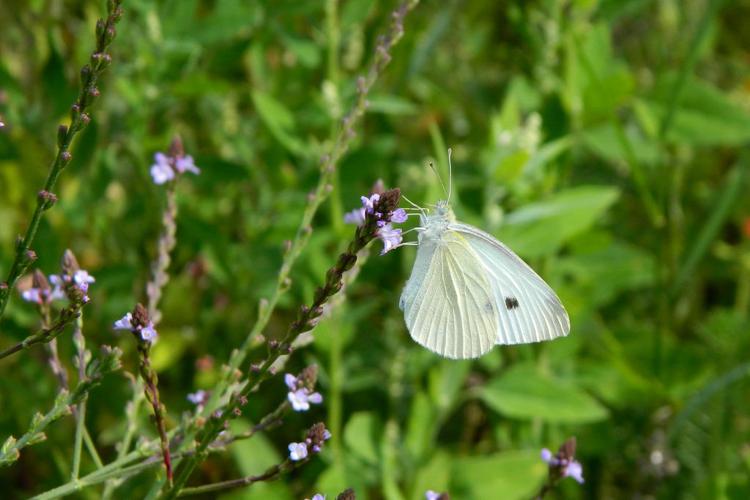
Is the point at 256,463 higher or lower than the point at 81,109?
lower

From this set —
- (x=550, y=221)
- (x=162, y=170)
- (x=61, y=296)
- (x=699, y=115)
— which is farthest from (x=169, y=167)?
(x=699, y=115)

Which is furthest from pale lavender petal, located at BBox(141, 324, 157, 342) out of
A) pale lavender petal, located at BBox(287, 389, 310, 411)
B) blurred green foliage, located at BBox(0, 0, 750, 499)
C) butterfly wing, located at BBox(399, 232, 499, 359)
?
blurred green foliage, located at BBox(0, 0, 750, 499)

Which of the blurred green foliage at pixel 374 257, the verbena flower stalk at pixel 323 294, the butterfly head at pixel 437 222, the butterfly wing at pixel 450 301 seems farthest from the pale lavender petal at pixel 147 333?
the blurred green foliage at pixel 374 257

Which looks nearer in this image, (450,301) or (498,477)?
(450,301)

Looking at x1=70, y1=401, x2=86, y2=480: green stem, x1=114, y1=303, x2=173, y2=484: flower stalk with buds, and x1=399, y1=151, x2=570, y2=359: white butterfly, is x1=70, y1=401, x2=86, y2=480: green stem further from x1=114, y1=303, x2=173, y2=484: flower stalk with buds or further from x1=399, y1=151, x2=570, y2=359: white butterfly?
x1=399, y1=151, x2=570, y2=359: white butterfly

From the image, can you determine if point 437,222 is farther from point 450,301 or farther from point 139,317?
point 139,317

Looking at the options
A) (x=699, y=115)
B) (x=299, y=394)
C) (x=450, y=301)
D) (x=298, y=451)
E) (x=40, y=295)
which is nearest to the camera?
(x=298, y=451)

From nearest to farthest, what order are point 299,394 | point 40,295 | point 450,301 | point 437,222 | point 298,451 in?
point 298,451 < point 299,394 < point 40,295 < point 437,222 < point 450,301

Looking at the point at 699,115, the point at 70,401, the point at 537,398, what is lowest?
the point at 537,398
